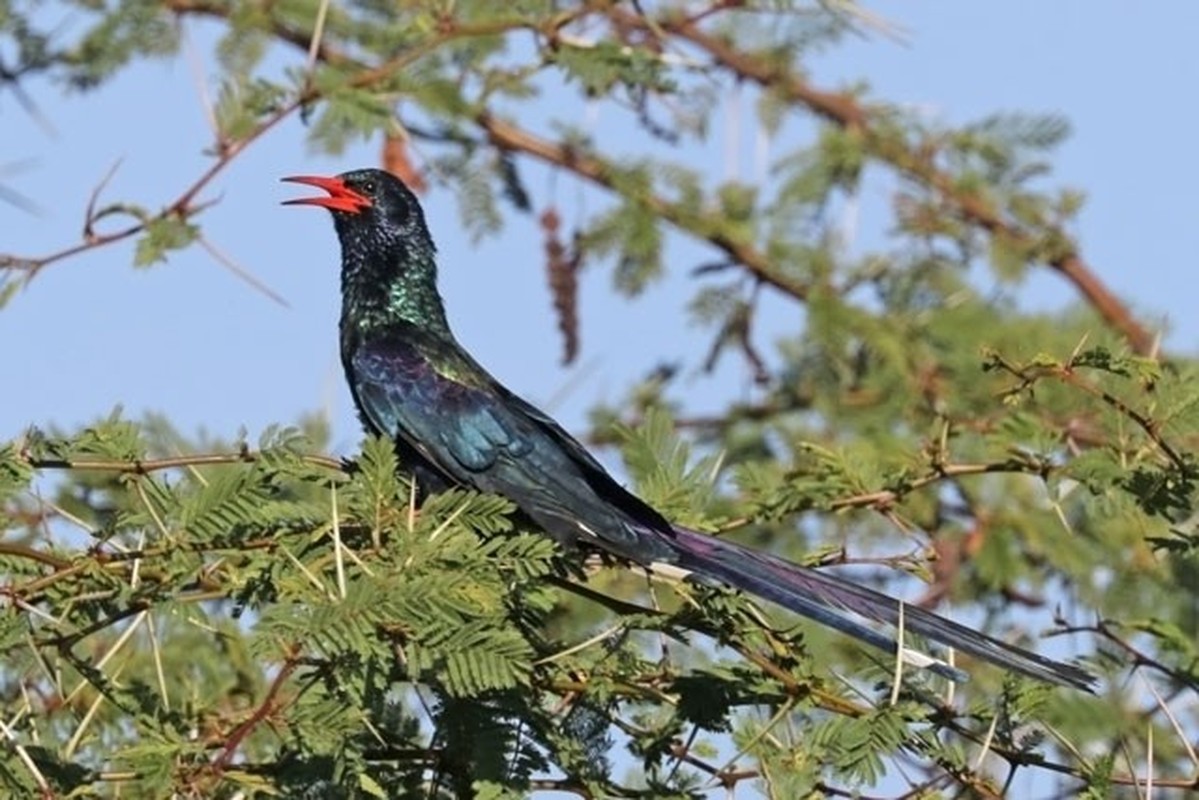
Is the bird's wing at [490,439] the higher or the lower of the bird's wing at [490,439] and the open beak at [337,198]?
the lower

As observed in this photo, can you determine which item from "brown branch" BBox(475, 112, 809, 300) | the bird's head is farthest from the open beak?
"brown branch" BBox(475, 112, 809, 300)

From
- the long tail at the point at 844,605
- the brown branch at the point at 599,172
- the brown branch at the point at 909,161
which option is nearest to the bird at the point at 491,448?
the long tail at the point at 844,605

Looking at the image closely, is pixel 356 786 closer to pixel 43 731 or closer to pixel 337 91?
pixel 43 731

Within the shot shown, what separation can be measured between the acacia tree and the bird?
82mm

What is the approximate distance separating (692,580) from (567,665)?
0.45 m

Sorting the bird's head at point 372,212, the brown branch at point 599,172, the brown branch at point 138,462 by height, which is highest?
the brown branch at point 599,172

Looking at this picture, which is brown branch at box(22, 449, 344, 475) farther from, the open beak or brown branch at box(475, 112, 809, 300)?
brown branch at box(475, 112, 809, 300)

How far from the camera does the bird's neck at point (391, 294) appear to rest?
6.10 metres

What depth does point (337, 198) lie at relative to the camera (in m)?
6.27

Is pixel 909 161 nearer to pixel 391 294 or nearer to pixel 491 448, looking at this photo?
pixel 391 294

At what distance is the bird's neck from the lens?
6.10 metres

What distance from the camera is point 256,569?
4125mm

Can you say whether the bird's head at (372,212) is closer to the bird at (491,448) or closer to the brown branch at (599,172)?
the bird at (491,448)

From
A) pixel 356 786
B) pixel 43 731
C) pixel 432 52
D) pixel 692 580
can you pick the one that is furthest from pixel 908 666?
pixel 432 52
